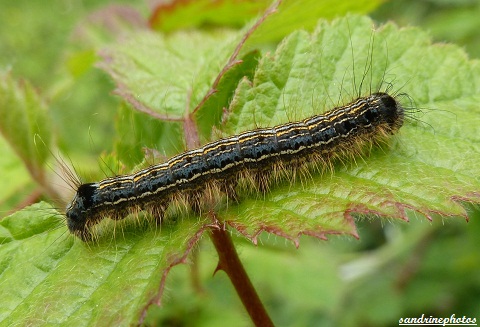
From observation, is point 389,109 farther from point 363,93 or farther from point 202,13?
point 202,13

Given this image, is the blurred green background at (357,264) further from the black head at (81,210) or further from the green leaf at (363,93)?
the green leaf at (363,93)

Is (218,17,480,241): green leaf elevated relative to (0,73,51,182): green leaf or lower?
lower

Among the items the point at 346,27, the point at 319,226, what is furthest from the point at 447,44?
the point at 319,226

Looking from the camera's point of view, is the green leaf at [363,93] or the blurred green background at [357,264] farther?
the blurred green background at [357,264]

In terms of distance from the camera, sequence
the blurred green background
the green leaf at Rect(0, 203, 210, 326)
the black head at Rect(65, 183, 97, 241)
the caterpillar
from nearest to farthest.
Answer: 1. the green leaf at Rect(0, 203, 210, 326)
2. the black head at Rect(65, 183, 97, 241)
3. the caterpillar
4. the blurred green background

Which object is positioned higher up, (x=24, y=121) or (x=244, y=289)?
(x=24, y=121)

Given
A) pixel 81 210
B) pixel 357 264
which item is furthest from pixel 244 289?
pixel 357 264

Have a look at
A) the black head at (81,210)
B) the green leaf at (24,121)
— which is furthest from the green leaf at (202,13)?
the black head at (81,210)

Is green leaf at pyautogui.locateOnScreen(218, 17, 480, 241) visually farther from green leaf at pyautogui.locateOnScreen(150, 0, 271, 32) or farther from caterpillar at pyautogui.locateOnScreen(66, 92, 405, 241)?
green leaf at pyautogui.locateOnScreen(150, 0, 271, 32)

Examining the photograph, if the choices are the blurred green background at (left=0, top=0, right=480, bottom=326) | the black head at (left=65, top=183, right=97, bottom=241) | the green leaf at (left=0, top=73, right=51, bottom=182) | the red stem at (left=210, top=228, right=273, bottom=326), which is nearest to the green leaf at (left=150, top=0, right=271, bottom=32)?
the blurred green background at (left=0, top=0, right=480, bottom=326)
